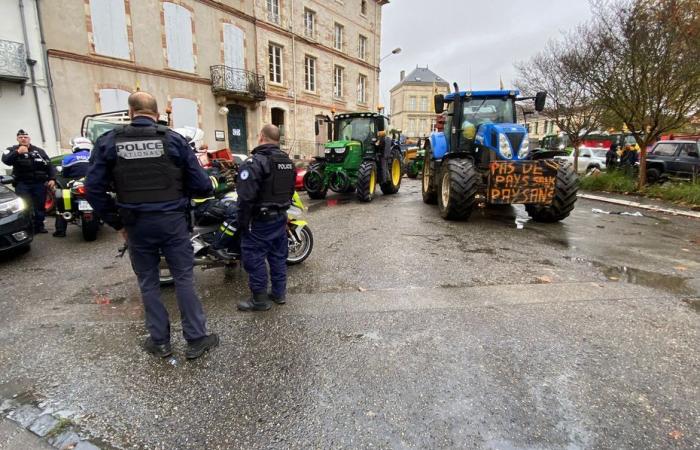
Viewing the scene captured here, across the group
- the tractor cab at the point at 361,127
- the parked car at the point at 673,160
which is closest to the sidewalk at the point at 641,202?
the parked car at the point at 673,160

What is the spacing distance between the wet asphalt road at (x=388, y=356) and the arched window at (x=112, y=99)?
11345 millimetres

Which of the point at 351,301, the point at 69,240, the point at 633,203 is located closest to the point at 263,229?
the point at 351,301

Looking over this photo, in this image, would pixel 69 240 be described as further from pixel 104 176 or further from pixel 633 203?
pixel 633 203

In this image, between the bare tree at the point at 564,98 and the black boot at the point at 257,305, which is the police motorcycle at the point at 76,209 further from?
the bare tree at the point at 564,98

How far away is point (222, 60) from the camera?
17578 mm

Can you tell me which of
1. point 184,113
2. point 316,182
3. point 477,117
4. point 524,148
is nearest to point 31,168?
point 316,182

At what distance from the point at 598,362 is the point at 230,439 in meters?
2.43

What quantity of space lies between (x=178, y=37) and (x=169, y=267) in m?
16.7

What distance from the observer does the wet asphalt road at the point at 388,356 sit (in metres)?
1.99

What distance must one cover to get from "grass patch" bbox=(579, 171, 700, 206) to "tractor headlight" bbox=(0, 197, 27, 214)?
1381 cm

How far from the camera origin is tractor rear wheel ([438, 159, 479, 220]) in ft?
21.3

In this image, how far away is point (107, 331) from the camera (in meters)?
3.05

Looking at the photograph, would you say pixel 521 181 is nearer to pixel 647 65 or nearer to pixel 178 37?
pixel 647 65

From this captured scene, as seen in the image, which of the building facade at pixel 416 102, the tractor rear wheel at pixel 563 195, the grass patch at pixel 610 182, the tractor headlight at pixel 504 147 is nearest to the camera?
the tractor rear wheel at pixel 563 195
